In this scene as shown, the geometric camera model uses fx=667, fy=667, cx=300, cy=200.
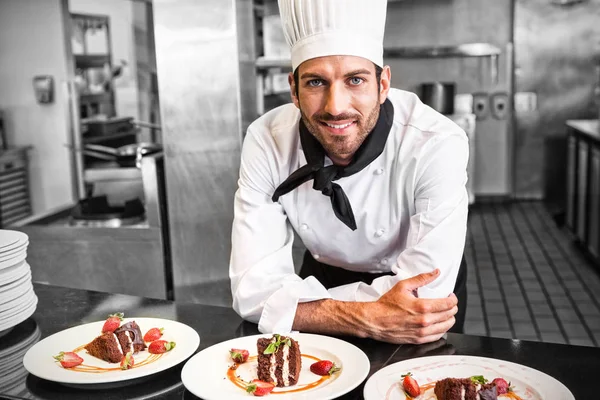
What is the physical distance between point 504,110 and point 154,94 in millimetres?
4100

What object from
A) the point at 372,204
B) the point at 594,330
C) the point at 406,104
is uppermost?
the point at 406,104

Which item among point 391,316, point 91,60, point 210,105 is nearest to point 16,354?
point 391,316

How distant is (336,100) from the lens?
182cm

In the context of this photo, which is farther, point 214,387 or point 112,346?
point 112,346

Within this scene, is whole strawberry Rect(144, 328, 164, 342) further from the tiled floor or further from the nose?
the tiled floor

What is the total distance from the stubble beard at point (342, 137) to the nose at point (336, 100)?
0.03 meters

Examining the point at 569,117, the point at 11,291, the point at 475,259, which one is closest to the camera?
the point at 11,291

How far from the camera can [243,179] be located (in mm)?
2154

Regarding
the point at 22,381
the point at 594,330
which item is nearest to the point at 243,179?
the point at 22,381

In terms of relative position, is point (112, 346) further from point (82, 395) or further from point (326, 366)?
point (326, 366)

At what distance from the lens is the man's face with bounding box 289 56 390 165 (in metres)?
1.85

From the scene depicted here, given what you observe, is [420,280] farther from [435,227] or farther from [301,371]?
[301,371]

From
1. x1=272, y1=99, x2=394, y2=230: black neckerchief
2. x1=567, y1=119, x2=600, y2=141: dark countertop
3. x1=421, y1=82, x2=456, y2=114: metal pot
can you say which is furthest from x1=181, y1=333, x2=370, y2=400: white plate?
x1=421, y1=82, x2=456, y2=114: metal pot

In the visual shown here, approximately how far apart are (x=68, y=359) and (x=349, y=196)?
0.99m
